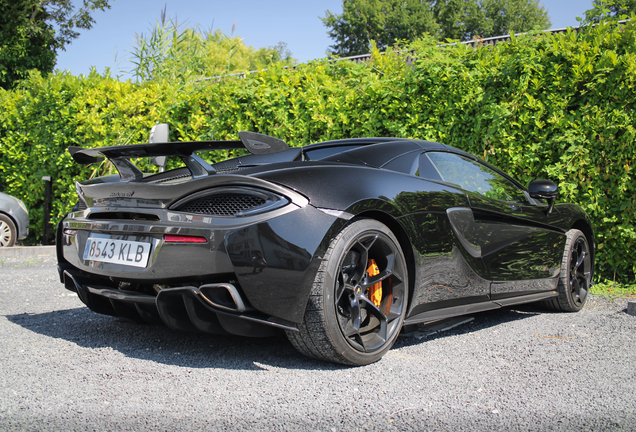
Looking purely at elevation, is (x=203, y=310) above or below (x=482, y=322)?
above

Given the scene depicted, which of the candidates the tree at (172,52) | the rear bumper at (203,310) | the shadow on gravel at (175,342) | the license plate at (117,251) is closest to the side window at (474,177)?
the shadow on gravel at (175,342)

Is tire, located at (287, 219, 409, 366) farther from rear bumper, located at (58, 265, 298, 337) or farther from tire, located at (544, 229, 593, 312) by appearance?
tire, located at (544, 229, 593, 312)

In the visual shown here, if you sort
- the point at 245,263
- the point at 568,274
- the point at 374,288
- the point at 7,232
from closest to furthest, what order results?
the point at 245,263, the point at 374,288, the point at 568,274, the point at 7,232

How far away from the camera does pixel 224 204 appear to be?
91.7 inches

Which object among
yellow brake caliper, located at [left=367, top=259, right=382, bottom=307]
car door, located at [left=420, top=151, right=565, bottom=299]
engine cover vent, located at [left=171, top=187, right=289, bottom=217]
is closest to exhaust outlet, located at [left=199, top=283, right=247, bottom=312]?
engine cover vent, located at [left=171, top=187, right=289, bottom=217]

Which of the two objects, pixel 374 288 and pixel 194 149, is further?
pixel 374 288

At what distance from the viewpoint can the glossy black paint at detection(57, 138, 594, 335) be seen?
88.4 inches

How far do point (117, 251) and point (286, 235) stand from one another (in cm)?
87

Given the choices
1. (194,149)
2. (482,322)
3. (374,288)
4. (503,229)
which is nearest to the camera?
(194,149)

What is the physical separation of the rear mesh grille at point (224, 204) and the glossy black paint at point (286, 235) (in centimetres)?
5

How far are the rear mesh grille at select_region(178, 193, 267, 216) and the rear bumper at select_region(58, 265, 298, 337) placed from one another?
1.14ft

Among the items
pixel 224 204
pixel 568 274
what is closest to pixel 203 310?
pixel 224 204

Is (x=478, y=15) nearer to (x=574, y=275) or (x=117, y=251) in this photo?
(x=574, y=275)

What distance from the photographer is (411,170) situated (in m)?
Result: 3.06
